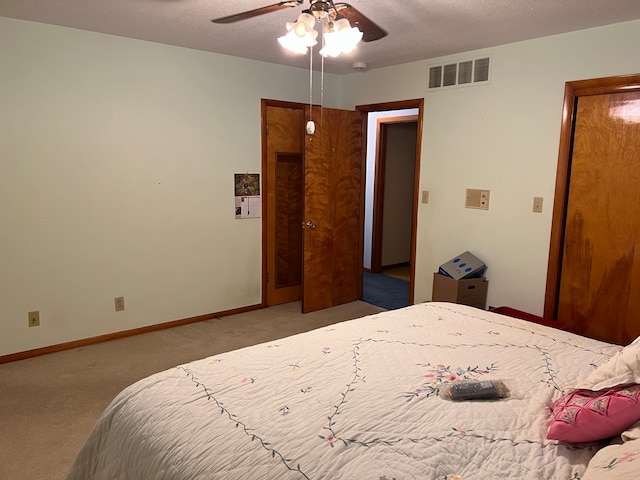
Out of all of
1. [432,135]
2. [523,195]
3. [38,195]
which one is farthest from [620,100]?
[38,195]

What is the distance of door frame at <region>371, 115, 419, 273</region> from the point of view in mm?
6109

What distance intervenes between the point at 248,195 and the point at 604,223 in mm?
2908

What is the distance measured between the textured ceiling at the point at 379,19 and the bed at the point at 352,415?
6.31 ft

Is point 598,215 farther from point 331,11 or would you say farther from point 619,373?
point 331,11

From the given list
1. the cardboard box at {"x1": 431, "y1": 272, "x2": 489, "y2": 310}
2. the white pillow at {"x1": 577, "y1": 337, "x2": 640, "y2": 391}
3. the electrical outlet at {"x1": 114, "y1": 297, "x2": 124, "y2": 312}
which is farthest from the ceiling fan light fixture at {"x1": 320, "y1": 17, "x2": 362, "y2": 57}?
the electrical outlet at {"x1": 114, "y1": 297, "x2": 124, "y2": 312}

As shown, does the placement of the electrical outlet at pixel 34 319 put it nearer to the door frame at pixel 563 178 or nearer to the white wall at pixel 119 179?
the white wall at pixel 119 179

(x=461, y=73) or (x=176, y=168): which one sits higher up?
(x=461, y=73)

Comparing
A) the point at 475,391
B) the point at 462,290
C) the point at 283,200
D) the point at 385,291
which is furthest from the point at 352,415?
the point at 385,291

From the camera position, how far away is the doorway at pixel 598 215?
306 cm

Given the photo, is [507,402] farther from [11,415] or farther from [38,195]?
[38,195]

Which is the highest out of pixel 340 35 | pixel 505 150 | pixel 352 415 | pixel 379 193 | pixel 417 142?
pixel 340 35

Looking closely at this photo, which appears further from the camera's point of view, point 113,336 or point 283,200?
point 283,200

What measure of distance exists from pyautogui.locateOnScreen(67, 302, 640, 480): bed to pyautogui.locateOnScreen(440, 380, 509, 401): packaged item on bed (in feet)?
0.07

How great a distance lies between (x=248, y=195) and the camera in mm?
4367
